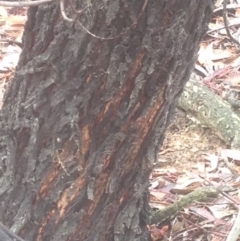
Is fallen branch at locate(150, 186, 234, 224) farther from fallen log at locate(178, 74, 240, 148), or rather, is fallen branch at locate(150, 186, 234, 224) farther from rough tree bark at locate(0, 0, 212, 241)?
fallen log at locate(178, 74, 240, 148)

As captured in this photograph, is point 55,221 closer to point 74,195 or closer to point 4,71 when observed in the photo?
point 74,195

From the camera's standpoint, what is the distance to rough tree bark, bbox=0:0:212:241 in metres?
1.42

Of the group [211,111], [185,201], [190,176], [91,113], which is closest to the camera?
[91,113]

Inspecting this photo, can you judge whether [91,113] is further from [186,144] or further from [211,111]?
[211,111]

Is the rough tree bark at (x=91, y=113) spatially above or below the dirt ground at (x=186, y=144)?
above

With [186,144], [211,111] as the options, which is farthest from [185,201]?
[211,111]

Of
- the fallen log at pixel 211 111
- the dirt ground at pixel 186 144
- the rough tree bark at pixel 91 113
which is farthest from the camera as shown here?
the fallen log at pixel 211 111

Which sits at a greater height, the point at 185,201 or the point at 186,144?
the point at 185,201

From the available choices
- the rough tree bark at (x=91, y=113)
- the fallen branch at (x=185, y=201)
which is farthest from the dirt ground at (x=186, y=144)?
the rough tree bark at (x=91, y=113)

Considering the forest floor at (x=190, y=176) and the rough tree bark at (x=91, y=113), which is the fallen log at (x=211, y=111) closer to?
the forest floor at (x=190, y=176)

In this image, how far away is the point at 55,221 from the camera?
172 centimetres

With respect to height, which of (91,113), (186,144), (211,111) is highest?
(91,113)

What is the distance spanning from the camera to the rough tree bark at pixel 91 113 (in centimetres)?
142

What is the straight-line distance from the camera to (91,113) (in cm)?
155
